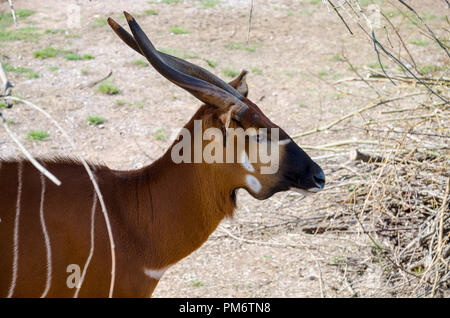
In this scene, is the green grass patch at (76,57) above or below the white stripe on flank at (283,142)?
below

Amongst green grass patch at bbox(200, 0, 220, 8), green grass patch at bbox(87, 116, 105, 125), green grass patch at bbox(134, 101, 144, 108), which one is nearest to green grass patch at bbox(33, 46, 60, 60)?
green grass patch at bbox(134, 101, 144, 108)

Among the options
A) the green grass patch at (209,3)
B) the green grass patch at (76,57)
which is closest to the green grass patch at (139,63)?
the green grass patch at (76,57)

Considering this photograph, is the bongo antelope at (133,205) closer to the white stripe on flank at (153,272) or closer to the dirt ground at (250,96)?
the white stripe on flank at (153,272)

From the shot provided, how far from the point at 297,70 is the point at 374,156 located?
4148 mm

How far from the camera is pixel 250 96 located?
7438 millimetres

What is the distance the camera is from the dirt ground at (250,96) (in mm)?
4199

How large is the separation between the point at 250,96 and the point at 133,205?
16.0 ft

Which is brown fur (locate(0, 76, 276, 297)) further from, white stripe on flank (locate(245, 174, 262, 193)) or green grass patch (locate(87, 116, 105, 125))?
green grass patch (locate(87, 116, 105, 125))

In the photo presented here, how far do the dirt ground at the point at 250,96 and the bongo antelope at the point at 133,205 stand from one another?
0.37m

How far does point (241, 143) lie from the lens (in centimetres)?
272

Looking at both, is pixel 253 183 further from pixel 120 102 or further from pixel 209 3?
pixel 209 3

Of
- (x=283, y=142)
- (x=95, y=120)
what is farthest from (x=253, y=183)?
(x=95, y=120)
